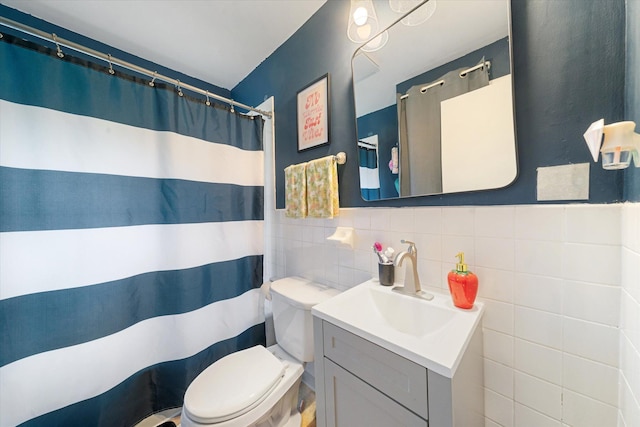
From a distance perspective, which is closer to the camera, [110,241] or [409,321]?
[409,321]

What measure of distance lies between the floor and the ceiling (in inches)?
91.2

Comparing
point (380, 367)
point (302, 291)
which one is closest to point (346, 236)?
point (302, 291)

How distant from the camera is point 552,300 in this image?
640 millimetres

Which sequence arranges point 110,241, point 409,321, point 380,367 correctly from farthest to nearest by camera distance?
point 110,241
point 409,321
point 380,367

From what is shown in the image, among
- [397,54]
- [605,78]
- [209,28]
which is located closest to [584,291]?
[605,78]

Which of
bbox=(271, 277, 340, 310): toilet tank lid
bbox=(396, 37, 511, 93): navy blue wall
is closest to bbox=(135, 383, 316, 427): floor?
bbox=(271, 277, 340, 310): toilet tank lid

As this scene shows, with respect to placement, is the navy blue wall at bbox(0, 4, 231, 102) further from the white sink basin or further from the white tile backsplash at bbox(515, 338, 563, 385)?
the white tile backsplash at bbox(515, 338, 563, 385)

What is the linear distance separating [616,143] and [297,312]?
1.22 m

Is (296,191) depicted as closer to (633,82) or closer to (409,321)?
(409,321)

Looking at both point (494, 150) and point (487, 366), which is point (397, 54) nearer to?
point (494, 150)

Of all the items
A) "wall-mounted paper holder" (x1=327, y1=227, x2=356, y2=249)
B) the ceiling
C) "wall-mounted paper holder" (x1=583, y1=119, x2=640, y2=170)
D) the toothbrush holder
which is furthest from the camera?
the ceiling

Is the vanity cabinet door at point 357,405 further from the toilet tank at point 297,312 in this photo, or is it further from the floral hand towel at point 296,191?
the floral hand towel at point 296,191

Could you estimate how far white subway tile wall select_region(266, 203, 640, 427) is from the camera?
55cm

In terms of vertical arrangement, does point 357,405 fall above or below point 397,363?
below
